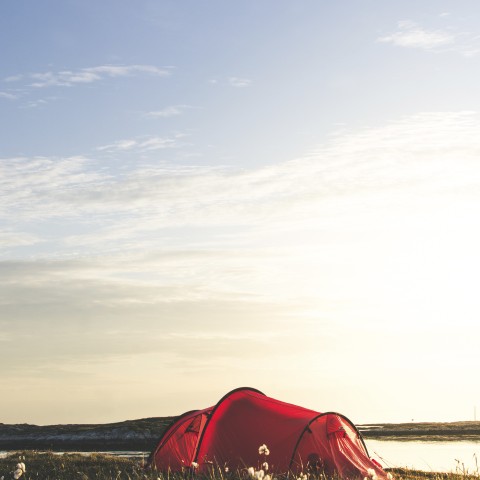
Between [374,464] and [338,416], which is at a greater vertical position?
[338,416]

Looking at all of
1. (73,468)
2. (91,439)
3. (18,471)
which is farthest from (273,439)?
(91,439)

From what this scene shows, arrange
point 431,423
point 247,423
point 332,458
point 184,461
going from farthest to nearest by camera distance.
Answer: point 431,423
point 184,461
point 247,423
point 332,458

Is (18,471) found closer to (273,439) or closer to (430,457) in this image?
(273,439)

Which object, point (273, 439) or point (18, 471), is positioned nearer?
point (18, 471)

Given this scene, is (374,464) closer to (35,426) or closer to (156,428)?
(156,428)

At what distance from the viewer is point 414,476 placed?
93.1ft

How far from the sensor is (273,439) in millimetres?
24656

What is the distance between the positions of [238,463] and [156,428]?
53563 millimetres

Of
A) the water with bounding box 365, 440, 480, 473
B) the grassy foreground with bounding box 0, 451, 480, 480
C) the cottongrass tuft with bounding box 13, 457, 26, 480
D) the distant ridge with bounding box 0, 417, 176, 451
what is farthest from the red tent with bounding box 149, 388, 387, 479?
the distant ridge with bounding box 0, 417, 176, 451

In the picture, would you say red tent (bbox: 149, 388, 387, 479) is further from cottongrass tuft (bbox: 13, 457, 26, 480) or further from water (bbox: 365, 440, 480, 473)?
water (bbox: 365, 440, 480, 473)

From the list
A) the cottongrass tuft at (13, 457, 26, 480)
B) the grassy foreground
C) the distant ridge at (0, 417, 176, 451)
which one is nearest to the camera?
→ the cottongrass tuft at (13, 457, 26, 480)

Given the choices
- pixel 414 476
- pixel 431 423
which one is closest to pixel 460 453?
pixel 414 476

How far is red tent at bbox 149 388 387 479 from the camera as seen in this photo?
936 inches

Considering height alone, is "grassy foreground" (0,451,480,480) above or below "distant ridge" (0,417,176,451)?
above
